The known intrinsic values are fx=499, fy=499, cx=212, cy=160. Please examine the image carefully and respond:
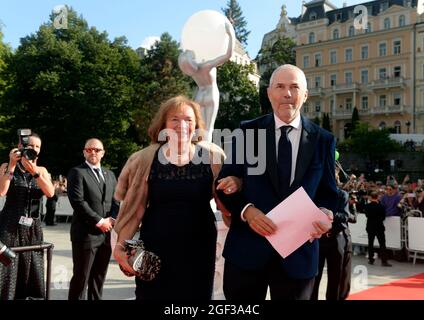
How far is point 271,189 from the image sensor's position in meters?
2.81

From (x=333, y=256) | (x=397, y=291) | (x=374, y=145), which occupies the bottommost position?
(x=397, y=291)

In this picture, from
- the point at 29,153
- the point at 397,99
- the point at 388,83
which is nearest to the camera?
the point at 29,153

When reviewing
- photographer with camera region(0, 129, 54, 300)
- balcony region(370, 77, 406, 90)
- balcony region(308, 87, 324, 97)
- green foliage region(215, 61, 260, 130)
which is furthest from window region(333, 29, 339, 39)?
photographer with camera region(0, 129, 54, 300)

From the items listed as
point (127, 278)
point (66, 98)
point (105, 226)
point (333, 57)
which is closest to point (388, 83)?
point (333, 57)

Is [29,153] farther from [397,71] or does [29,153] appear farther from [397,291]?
[397,71]

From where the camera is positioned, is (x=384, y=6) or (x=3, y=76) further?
(x=384, y=6)

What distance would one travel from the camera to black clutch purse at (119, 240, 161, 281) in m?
2.89

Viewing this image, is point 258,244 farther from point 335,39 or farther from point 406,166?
point 335,39

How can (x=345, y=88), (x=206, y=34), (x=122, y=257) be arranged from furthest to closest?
1. (x=345, y=88)
2. (x=206, y=34)
3. (x=122, y=257)

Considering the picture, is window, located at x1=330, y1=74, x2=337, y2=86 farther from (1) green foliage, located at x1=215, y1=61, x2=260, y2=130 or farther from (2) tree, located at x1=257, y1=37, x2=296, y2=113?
(1) green foliage, located at x1=215, y1=61, x2=260, y2=130

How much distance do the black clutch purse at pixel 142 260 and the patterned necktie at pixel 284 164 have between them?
2.81 feet

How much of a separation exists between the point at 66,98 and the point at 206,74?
80.8 feet

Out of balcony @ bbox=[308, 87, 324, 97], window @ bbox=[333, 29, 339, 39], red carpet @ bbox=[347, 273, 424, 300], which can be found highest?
window @ bbox=[333, 29, 339, 39]

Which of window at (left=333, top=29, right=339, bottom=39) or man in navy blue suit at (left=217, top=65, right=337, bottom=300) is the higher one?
window at (left=333, top=29, right=339, bottom=39)
